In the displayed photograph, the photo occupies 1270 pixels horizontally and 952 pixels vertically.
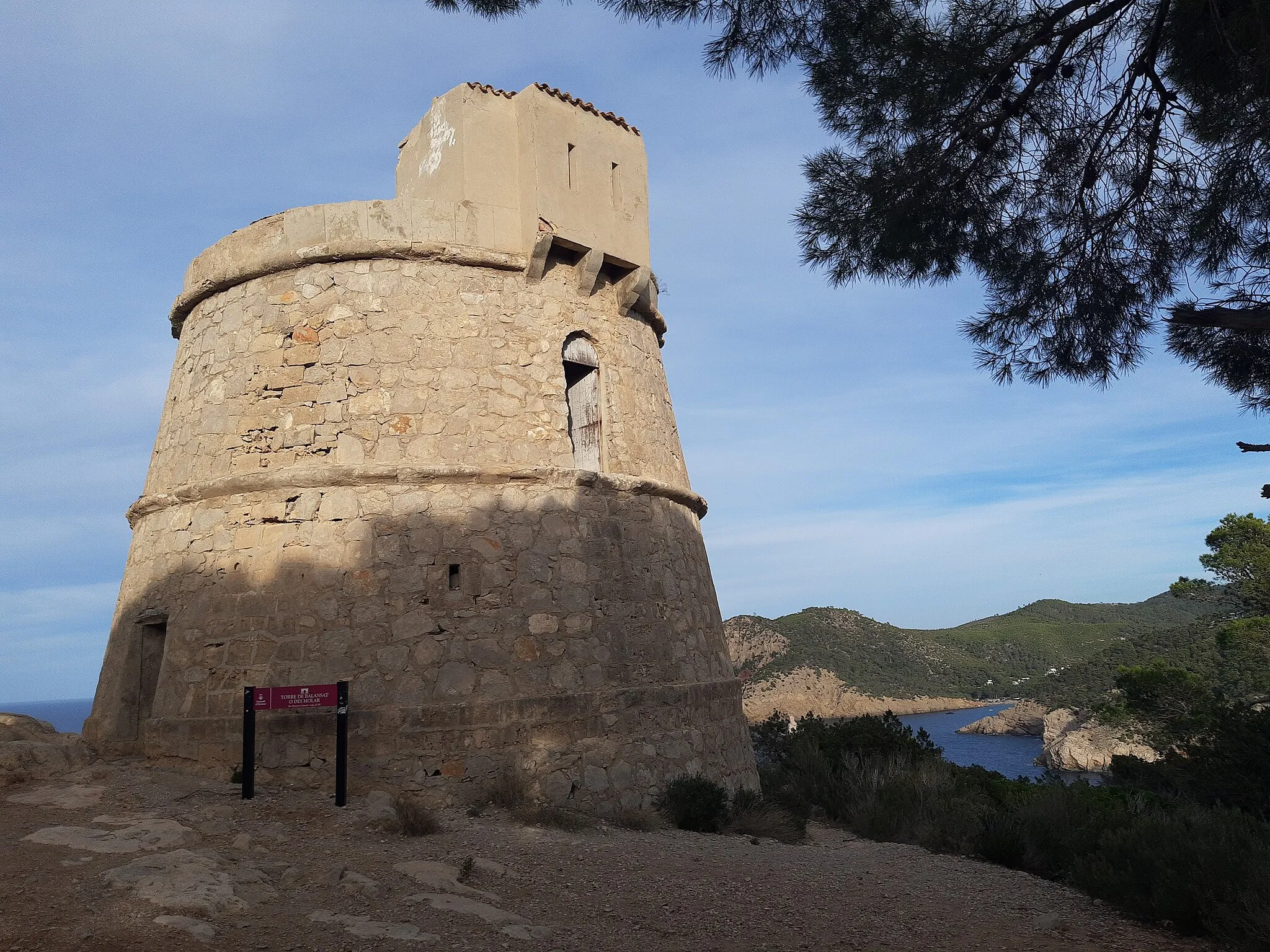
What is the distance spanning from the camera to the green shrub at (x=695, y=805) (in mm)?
8539

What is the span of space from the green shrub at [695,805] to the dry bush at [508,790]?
1.43 meters

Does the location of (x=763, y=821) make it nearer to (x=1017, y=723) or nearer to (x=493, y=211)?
(x=493, y=211)

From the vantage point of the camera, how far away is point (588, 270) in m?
10.1

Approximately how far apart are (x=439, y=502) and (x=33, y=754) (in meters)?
3.97

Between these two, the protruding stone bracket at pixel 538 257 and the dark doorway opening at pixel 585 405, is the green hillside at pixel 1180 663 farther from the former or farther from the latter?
the protruding stone bracket at pixel 538 257

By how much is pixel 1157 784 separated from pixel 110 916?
14.2 metres

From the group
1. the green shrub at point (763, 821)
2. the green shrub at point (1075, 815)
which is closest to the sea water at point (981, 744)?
the green shrub at point (1075, 815)

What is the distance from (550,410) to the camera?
9594 mm

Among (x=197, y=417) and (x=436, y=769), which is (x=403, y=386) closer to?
(x=197, y=417)

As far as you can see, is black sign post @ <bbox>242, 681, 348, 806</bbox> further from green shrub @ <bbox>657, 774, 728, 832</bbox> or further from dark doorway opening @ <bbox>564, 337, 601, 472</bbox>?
dark doorway opening @ <bbox>564, 337, 601, 472</bbox>

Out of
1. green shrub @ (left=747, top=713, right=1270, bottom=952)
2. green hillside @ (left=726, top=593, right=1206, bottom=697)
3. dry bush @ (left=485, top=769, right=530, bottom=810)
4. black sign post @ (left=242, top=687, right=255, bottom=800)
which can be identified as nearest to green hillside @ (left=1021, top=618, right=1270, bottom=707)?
green hillside @ (left=726, top=593, right=1206, bottom=697)

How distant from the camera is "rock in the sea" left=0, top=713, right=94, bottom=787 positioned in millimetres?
7539

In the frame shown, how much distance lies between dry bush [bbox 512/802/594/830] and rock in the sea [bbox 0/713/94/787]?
154 inches

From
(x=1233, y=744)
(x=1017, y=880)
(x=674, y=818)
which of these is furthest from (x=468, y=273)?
(x=1233, y=744)
